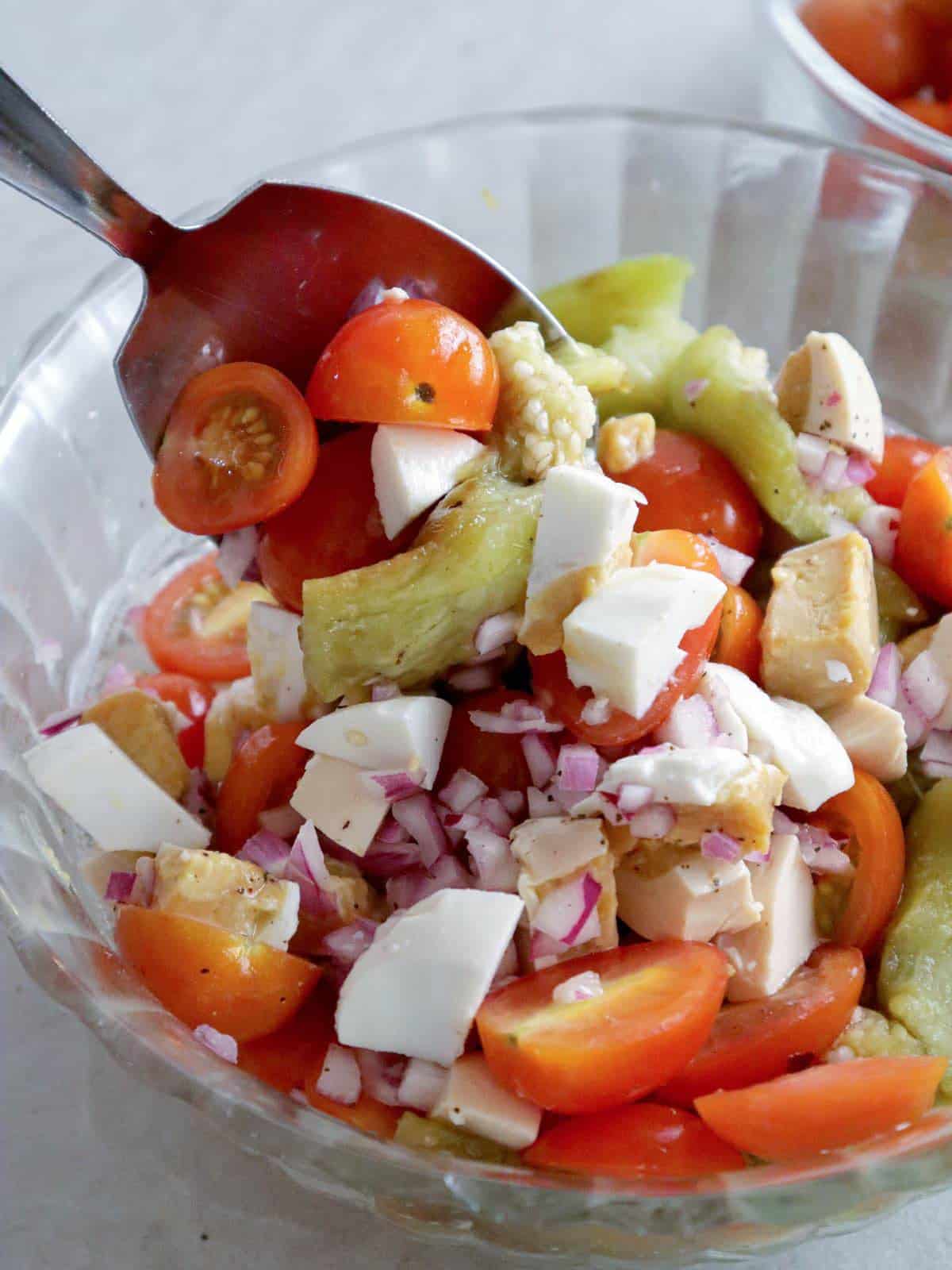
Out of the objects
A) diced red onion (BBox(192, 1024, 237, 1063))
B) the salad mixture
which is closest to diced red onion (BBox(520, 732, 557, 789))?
the salad mixture

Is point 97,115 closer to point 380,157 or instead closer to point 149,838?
point 380,157

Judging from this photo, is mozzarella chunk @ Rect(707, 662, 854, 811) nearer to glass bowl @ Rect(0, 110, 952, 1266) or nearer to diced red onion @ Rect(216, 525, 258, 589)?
glass bowl @ Rect(0, 110, 952, 1266)

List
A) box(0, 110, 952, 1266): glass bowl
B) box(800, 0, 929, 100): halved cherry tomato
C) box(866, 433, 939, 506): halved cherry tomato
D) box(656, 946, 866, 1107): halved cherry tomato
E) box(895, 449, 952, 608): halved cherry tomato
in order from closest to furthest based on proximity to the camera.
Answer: box(0, 110, 952, 1266): glass bowl
box(656, 946, 866, 1107): halved cherry tomato
box(895, 449, 952, 608): halved cherry tomato
box(866, 433, 939, 506): halved cherry tomato
box(800, 0, 929, 100): halved cherry tomato

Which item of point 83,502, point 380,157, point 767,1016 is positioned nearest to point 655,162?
point 380,157

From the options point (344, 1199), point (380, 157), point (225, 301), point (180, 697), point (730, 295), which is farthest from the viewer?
point (730, 295)

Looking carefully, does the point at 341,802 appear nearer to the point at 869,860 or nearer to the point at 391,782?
the point at 391,782

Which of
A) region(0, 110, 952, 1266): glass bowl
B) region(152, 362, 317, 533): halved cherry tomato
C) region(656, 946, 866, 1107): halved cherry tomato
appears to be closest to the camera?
region(0, 110, 952, 1266): glass bowl

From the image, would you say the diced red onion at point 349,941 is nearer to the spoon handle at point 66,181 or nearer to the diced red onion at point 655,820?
the diced red onion at point 655,820
